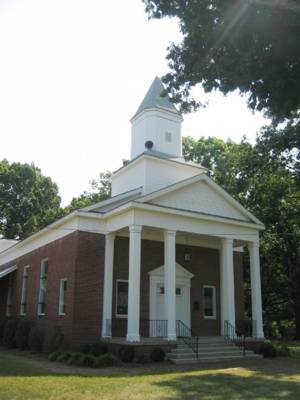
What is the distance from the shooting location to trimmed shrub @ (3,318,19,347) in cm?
2155

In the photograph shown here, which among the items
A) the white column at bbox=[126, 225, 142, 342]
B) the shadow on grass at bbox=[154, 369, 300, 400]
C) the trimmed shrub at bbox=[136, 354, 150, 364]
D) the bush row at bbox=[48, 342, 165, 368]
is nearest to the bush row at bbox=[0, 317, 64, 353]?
the bush row at bbox=[48, 342, 165, 368]

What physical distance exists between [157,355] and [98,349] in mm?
2360

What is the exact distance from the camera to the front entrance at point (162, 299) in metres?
19.4

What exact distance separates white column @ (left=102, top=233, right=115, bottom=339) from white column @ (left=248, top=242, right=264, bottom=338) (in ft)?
22.2

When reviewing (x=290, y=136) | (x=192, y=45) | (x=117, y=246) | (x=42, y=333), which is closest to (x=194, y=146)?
(x=290, y=136)

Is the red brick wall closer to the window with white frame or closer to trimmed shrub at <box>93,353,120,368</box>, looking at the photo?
trimmed shrub at <box>93,353,120,368</box>

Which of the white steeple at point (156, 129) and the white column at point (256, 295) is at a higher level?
the white steeple at point (156, 129)

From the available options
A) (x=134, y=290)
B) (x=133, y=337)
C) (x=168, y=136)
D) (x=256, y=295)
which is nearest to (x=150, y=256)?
(x=134, y=290)

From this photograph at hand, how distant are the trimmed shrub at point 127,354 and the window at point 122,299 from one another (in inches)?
151

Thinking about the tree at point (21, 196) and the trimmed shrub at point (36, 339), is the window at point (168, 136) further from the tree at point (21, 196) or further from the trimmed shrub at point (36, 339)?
the tree at point (21, 196)

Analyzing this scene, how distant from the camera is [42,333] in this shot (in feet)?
63.3

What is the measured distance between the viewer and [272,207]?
3020 centimetres

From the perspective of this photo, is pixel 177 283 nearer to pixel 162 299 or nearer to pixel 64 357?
pixel 162 299

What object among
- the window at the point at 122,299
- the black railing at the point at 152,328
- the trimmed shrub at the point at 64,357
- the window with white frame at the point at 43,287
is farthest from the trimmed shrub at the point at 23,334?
the black railing at the point at 152,328
